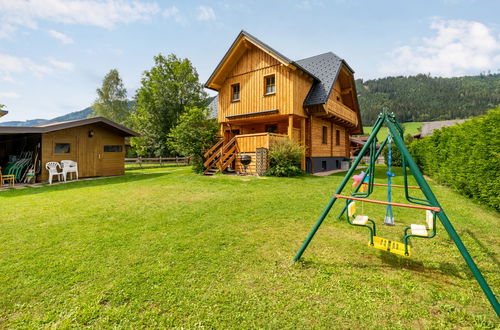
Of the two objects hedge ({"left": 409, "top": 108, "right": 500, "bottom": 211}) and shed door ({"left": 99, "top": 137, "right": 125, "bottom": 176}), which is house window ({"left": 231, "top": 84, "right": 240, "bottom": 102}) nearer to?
shed door ({"left": 99, "top": 137, "right": 125, "bottom": 176})

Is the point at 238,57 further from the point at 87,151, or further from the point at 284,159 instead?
the point at 87,151

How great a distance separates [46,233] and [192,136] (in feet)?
38.2

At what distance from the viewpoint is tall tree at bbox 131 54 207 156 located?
3111 cm

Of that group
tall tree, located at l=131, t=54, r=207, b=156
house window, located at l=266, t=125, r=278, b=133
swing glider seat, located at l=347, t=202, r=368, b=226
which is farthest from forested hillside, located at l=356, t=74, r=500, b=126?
swing glider seat, located at l=347, t=202, r=368, b=226

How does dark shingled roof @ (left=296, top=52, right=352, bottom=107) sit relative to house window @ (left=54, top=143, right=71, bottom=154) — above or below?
above

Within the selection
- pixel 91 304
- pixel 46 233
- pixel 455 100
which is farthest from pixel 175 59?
pixel 455 100

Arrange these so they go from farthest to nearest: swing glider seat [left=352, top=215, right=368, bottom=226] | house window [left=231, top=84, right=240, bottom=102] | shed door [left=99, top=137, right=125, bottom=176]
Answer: house window [left=231, top=84, right=240, bottom=102]
shed door [left=99, top=137, right=125, bottom=176]
swing glider seat [left=352, top=215, right=368, bottom=226]

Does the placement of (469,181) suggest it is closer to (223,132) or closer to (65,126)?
(223,132)

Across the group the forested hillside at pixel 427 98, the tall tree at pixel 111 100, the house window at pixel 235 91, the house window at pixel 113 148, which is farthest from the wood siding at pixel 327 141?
the forested hillside at pixel 427 98

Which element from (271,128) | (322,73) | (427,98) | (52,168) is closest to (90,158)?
(52,168)

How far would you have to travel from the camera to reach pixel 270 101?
14.0 metres

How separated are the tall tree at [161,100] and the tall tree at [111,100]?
9.23 meters

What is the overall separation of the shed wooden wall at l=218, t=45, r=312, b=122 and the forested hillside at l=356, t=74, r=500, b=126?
77.0m

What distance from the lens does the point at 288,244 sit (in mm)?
3748
